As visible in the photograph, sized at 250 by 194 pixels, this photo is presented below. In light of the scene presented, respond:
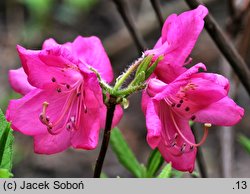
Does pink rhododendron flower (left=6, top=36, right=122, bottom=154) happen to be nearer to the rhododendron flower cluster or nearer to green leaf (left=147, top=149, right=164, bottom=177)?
the rhododendron flower cluster

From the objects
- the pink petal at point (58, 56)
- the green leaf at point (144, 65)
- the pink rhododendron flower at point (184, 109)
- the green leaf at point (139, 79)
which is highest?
the pink petal at point (58, 56)

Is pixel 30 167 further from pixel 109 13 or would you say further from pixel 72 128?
pixel 72 128

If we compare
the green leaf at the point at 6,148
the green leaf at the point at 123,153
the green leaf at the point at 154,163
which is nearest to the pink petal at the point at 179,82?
the green leaf at the point at 6,148

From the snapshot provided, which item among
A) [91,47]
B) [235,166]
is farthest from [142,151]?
[91,47]

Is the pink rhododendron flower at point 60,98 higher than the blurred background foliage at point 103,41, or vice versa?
the pink rhododendron flower at point 60,98

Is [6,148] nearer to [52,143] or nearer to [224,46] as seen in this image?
[52,143]

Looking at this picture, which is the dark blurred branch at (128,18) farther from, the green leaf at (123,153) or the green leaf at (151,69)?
the green leaf at (151,69)

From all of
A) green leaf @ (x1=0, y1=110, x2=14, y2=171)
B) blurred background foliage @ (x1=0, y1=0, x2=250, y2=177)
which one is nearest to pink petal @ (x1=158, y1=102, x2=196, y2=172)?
green leaf @ (x1=0, y1=110, x2=14, y2=171)
